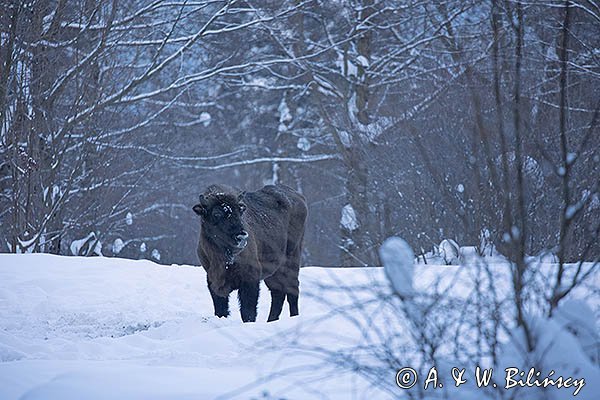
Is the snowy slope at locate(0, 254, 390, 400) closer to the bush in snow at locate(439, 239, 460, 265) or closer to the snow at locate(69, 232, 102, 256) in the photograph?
the bush in snow at locate(439, 239, 460, 265)

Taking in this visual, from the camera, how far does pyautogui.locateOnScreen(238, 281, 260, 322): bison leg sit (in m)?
7.96

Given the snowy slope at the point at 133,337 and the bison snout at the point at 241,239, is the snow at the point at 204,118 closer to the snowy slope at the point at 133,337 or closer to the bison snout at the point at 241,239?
the snowy slope at the point at 133,337

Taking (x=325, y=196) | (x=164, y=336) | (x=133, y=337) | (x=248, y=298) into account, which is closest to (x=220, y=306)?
(x=248, y=298)

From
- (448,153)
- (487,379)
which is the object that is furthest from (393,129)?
(487,379)

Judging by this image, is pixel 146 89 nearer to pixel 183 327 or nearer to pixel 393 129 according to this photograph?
pixel 393 129

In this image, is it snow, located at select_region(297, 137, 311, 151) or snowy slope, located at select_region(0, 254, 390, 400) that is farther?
snow, located at select_region(297, 137, 311, 151)

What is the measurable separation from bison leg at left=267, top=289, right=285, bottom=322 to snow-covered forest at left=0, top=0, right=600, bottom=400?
216mm

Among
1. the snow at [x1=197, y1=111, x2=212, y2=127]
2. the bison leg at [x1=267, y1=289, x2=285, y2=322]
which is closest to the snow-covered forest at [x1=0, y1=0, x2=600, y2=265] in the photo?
the snow at [x1=197, y1=111, x2=212, y2=127]

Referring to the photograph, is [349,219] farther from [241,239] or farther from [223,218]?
[241,239]

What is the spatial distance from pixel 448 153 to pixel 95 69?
23.7 feet

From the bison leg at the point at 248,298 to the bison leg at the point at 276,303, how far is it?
94 centimetres

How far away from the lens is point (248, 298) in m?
8.02

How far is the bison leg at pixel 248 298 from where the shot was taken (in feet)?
26.1

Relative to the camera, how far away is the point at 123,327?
7.26 meters
